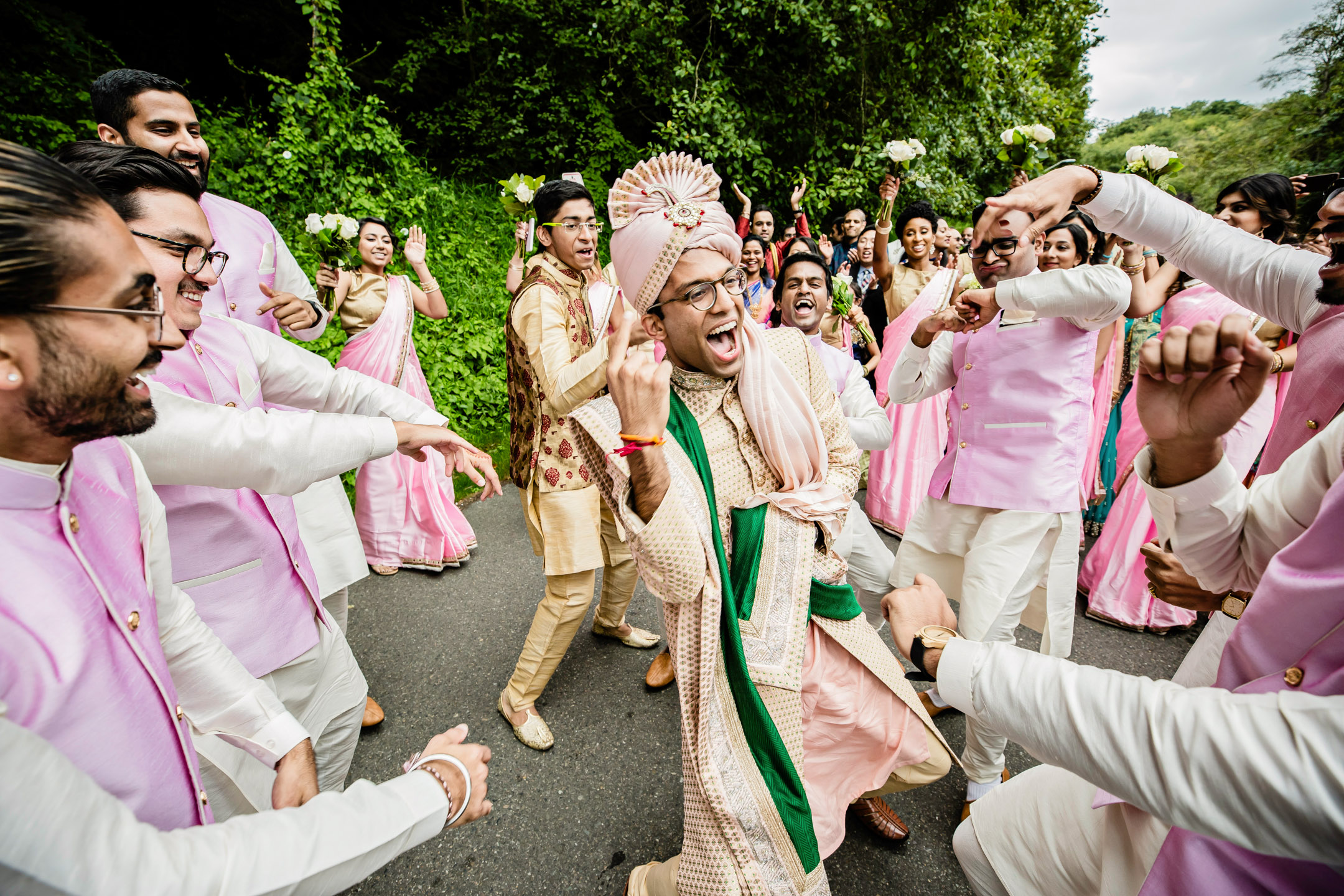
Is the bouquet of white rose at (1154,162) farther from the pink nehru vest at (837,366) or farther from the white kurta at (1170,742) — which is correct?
the white kurta at (1170,742)

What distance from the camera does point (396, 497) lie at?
4.19 metres

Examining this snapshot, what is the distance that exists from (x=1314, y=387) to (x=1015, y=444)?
2.91ft

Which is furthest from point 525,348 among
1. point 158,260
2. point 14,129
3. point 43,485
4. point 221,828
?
point 14,129

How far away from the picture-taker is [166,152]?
2424 mm

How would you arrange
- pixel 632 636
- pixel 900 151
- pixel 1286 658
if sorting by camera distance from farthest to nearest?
pixel 900 151 < pixel 632 636 < pixel 1286 658

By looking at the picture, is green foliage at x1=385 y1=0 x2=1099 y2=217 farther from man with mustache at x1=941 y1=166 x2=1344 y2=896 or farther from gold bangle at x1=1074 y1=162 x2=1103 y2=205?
man with mustache at x1=941 y1=166 x2=1344 y2=896

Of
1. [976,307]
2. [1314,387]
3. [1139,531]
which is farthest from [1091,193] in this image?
[1139,531]

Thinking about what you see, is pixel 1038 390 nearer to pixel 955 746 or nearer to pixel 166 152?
pixel 955 746

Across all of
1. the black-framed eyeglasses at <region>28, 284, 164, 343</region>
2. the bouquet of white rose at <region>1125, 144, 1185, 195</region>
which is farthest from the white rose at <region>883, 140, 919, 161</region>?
the black-framed eyeglasses at <region>28, 284, 164, 343</region>

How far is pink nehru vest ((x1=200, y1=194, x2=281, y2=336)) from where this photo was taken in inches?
99.2

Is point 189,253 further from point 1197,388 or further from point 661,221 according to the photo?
point 1197,388

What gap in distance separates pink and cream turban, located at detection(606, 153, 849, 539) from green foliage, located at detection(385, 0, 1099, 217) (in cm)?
704

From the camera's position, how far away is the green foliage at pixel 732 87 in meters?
8.12

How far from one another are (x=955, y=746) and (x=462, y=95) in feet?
35.2
